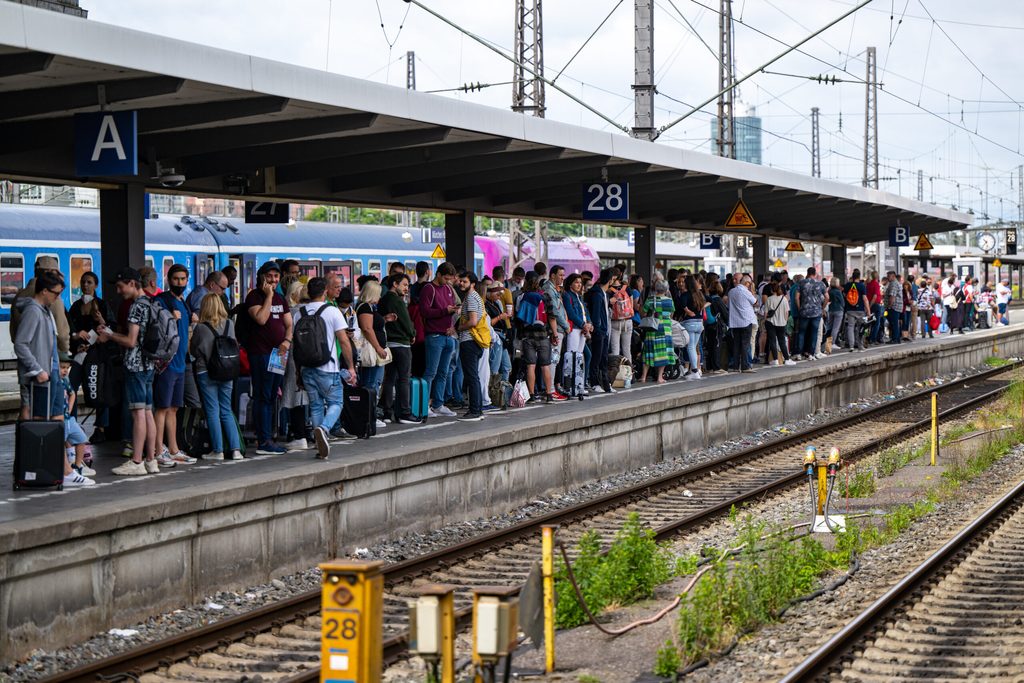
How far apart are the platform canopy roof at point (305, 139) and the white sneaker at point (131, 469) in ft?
9.61

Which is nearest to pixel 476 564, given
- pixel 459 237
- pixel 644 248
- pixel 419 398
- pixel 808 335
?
pixel 419 398

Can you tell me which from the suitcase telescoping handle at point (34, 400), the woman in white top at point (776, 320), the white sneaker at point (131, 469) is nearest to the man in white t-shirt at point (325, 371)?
the white sneaker at point (131, 469)

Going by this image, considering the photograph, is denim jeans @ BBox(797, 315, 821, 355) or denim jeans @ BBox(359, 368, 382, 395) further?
denim jeans @ BBox(797, 315, 821, 355)

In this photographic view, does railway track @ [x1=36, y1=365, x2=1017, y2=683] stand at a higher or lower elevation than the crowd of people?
lower

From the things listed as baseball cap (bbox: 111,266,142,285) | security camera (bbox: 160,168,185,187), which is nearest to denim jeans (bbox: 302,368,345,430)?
baseball cap (bbox: 111,266,142,285)

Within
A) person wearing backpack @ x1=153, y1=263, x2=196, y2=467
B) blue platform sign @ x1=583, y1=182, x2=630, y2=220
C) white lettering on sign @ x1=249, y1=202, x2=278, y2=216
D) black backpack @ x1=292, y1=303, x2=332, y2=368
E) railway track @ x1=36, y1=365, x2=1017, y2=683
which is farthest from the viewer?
blue platform sign @ x1=583, y1=182, x2=630, y2=220

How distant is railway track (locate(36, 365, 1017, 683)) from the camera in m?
8.02

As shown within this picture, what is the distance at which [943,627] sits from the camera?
916cm

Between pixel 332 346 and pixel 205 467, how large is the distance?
1694 millimetres

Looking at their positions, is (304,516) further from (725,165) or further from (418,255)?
(418,255)

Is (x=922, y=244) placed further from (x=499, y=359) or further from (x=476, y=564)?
(x=476, y=564)

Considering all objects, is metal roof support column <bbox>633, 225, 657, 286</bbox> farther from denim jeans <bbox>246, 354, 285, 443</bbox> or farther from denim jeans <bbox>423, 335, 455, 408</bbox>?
denim jeans <bbox>246, 354, 285, 443</bbox>

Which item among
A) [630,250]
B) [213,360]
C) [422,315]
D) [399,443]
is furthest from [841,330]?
[213,360]

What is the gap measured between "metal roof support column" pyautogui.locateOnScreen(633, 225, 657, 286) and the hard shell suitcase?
888 cm
